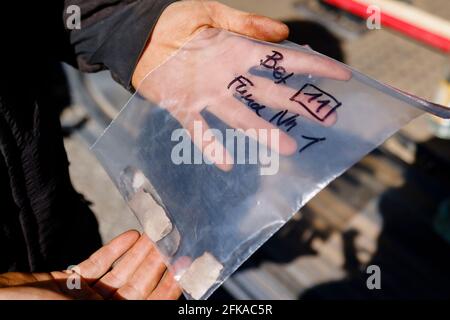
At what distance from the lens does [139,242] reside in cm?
133

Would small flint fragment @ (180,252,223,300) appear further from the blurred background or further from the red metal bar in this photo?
the red metal bar

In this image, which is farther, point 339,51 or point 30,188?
point 339,51

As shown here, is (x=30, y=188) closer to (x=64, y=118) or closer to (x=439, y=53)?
→ (x=64, y=118)

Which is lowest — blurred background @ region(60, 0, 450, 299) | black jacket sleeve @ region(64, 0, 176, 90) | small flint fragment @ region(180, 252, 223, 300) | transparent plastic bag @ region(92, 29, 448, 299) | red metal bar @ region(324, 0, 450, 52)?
blurred background @ region(60, 0, 450, 299)

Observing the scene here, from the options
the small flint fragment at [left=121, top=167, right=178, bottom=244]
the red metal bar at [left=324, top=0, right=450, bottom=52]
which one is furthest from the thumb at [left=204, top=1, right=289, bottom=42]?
the red metal bar at [left=324, top=0, right=450, bottom=52]

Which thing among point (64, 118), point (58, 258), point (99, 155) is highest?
point (99, 155)

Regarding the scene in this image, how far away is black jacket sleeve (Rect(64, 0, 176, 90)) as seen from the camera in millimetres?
1339

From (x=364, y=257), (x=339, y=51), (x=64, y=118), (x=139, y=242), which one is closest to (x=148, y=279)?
(x=139, y=242)

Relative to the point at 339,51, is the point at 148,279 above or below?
above

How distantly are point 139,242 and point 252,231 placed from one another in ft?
1.43

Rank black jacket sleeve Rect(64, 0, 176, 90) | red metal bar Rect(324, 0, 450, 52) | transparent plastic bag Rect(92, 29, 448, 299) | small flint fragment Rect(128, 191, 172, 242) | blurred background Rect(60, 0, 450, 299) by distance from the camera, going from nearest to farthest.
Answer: transparent plastic bag Rect(92, 29, 448, 299) → small flint fragment Rect(128, 191, 172, 242) → black jacket sleeve Rect(64, 0, 176, 90) → blurred background Rect(60, 0, 450, 299) → red metal bar Rect(324, 0, 450, 52)

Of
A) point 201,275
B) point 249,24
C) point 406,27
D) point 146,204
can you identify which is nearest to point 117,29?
point 249,24

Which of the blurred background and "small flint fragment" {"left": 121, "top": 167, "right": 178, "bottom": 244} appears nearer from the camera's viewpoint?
"small flint fragment" {"left": 121, "top": 167, "right": 178, "bottom": 244}

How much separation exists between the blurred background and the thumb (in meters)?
1.39
